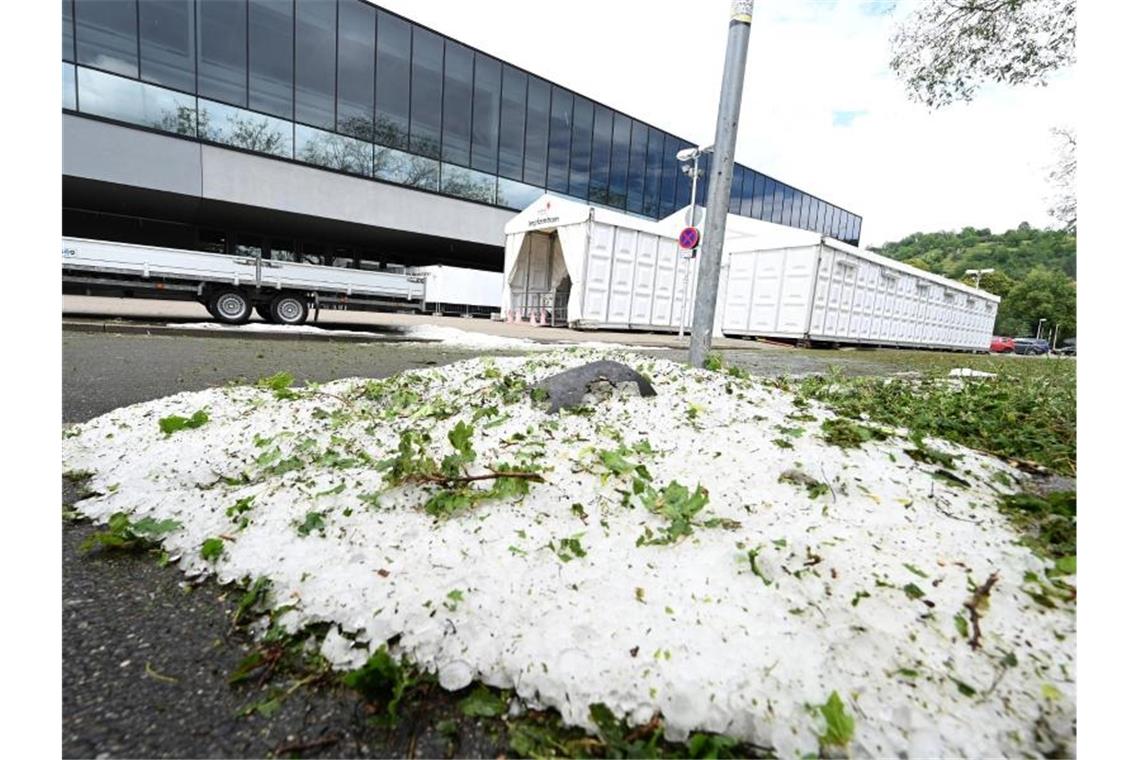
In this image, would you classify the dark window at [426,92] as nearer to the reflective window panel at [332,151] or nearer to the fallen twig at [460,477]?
the reflective window panel at [332,151]

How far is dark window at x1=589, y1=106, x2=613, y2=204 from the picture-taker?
2859 centimetres

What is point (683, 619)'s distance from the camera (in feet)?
4.14

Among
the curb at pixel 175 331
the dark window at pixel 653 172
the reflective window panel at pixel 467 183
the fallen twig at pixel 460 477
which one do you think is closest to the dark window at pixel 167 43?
the reflective window panel at pixel 467 183

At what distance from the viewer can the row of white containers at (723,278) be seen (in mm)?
15414

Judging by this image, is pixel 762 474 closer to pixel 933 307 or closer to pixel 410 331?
pixel 410 331

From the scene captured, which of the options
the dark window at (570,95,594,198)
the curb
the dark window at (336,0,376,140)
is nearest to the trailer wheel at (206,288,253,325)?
the curb

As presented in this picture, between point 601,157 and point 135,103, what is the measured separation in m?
19.9

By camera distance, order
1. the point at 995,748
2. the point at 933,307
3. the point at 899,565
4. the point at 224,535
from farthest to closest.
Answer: the point at 933,307 → the point at 224,535 → the point at 899,565 → the point at 995,748

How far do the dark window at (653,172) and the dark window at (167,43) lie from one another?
70.4 feet

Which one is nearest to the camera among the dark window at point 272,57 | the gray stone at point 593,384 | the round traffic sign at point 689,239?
the gray stone at point 593,384

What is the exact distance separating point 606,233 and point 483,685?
586 inches

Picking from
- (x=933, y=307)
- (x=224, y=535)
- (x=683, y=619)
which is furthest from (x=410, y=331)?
(x=933, y=307)

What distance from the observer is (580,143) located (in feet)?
92.0

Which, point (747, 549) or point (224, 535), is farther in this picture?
point (224, 535)
